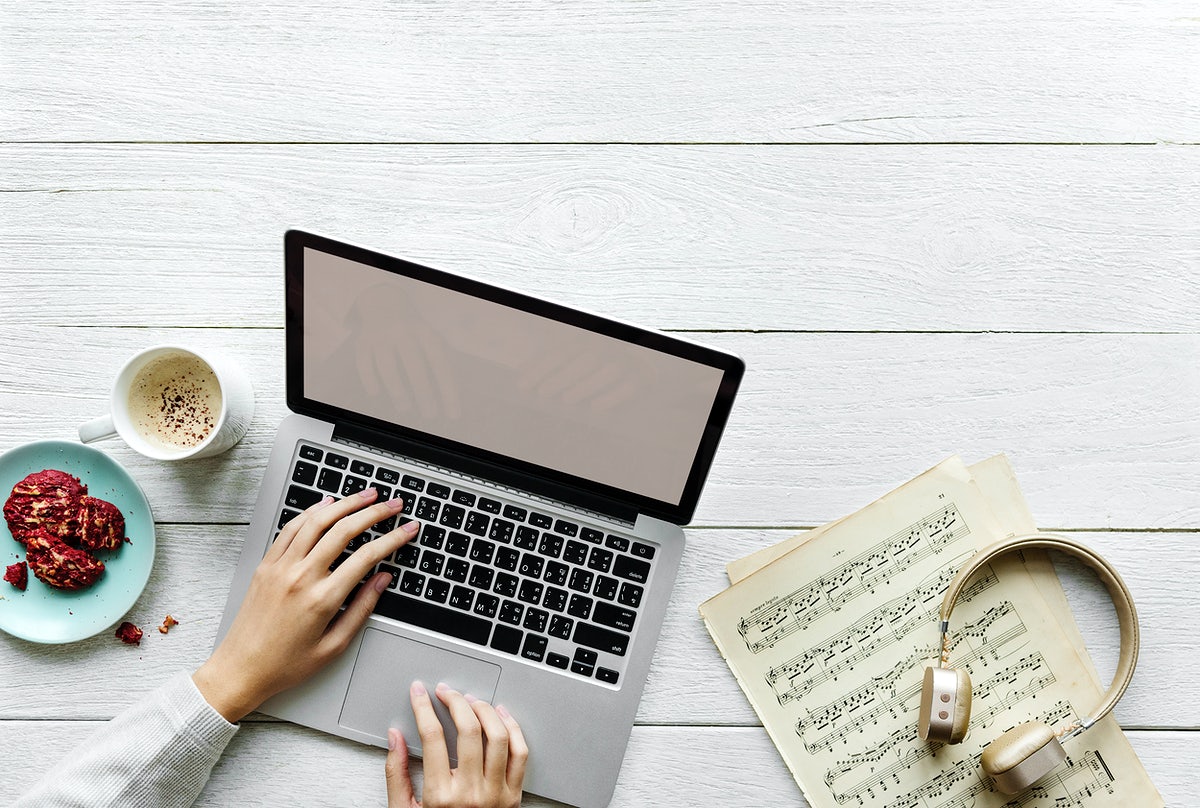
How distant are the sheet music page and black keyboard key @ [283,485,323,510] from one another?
39cm

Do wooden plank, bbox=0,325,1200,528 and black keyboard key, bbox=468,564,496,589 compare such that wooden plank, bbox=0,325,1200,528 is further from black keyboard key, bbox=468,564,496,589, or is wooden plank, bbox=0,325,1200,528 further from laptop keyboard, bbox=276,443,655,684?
black keyboard key, bbox=468,564,496,589

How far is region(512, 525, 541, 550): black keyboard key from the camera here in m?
0.83

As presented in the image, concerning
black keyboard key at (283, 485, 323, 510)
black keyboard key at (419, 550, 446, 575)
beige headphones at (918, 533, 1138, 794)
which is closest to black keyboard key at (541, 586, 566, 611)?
black keyboard key at (419, 550, 446, 575)

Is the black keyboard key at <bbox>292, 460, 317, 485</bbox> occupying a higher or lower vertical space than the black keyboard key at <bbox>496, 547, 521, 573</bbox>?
higher

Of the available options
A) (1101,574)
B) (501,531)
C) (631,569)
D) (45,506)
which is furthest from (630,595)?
(45,506)

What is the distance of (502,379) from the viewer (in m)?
0.77

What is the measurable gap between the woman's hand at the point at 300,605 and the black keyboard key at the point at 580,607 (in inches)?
6.4

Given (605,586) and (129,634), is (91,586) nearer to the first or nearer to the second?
(129,634)

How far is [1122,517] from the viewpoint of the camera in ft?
2.90

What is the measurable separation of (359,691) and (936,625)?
560 mm

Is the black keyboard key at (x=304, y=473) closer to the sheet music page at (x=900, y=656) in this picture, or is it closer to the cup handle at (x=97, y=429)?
the cup handle at (x=97, y=429)

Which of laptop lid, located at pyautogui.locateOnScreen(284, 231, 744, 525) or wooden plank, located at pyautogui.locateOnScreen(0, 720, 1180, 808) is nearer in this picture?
laptop lid, located at pyautogui.locateOnScreen(284, 231, 744, 525)

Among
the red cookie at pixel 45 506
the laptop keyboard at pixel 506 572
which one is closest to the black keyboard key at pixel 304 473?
the laptop keyboard at pixel 506 572

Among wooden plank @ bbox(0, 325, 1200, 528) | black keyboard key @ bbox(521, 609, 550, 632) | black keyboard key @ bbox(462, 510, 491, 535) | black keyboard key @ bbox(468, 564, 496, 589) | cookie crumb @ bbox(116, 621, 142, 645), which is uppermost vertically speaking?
wooden plank @ bbox(0, 325, 1200, 528)
